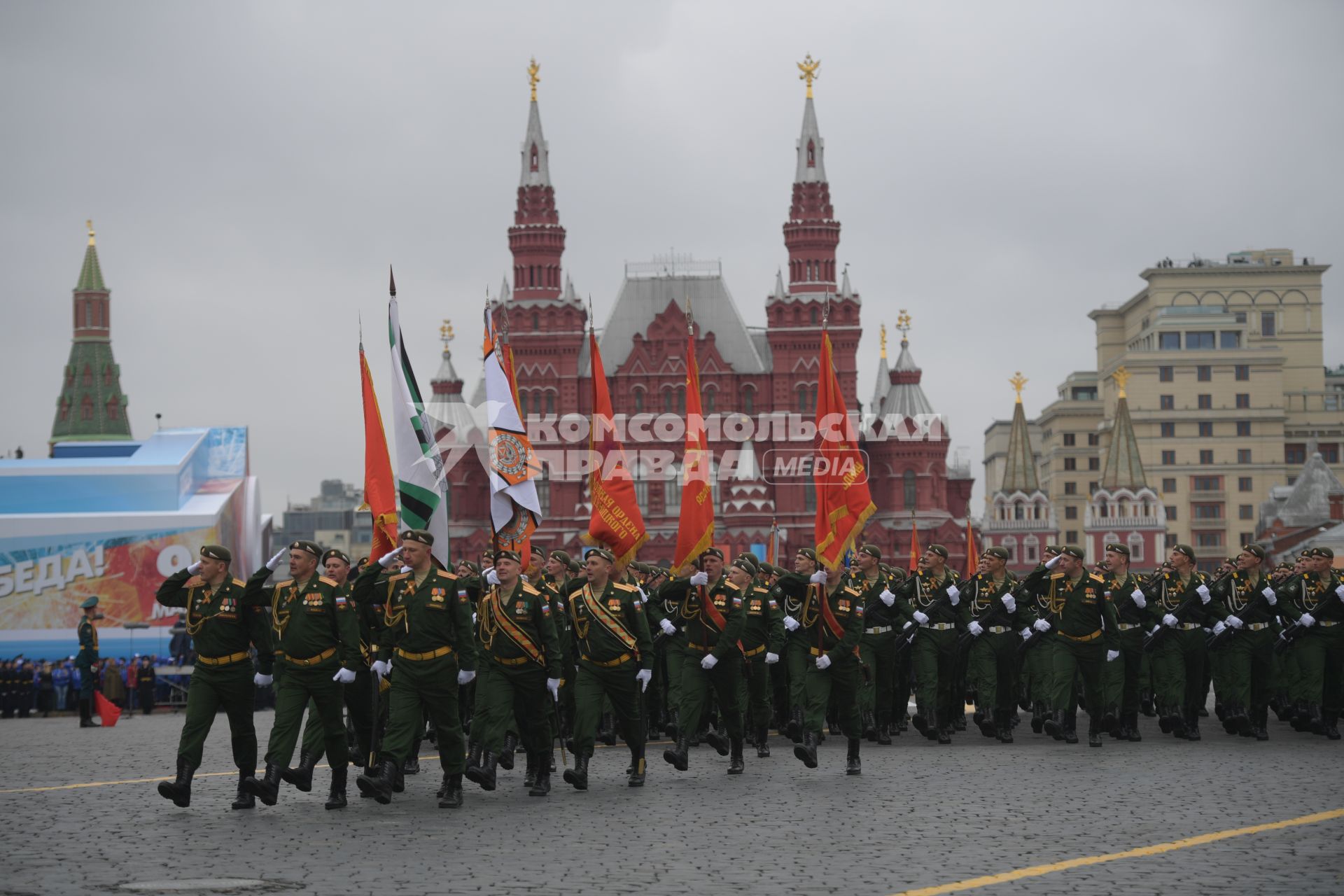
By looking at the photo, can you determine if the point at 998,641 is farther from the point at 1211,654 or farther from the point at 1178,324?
the point at 1178,324

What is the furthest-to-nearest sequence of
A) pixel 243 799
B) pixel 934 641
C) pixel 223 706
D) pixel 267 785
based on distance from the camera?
pixel 934 641, pixel 223 706, pixel 243 799, pixel 267 785

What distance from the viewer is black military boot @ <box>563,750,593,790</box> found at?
12227 mm

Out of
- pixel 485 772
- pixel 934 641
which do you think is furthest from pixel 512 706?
pixel 934 641

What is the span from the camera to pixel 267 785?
11023 mm

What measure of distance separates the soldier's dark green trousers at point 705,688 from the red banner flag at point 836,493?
1.42 metres

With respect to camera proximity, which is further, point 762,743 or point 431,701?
point 762,743

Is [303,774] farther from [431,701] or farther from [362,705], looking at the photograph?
[362,705]

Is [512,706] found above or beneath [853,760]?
above

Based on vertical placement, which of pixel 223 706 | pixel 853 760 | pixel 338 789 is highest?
pixel 223 706

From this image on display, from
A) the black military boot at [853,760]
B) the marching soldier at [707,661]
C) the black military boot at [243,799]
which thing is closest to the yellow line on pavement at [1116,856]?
the black military boot at [853,760]

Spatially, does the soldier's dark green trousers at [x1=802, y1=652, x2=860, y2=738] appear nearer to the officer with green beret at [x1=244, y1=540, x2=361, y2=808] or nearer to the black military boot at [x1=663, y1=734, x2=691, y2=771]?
the black military boot at [x1=663, y1=734, x2=691, y2=771]

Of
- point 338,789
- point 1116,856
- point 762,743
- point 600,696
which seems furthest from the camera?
point 762,743

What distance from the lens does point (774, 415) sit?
75.6m

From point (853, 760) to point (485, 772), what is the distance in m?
3.14
